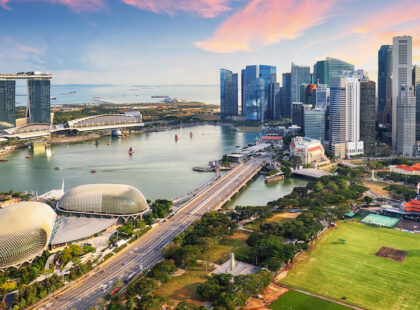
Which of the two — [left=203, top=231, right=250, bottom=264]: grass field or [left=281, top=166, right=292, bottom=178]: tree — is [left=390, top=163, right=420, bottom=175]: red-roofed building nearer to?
[left=281, top=166, right=292, bottom=178]: tree

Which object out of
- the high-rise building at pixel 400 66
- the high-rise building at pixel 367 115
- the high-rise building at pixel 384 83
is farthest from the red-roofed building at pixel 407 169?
the high-rise building at pixel 384 83

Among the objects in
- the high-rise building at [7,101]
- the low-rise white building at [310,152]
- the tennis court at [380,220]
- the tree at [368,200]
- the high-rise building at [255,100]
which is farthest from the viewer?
the high-rise building at [255,100]

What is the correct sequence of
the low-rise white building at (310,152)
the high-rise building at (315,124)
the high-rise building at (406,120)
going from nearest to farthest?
the low-rise white building at (310,152) < the high-rise building at (406,120) < the high-rise building at (315,124)

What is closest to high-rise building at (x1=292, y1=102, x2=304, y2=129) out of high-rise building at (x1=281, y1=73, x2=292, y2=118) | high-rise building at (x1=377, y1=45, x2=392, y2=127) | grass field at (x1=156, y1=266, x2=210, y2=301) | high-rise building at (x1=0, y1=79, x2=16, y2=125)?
high-rise building at (x1=377, y1=45, x2=392, y2=127)

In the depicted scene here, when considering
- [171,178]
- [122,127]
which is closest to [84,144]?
[122,127]

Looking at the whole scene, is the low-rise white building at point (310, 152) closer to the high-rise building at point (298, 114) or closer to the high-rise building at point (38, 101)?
the high-rise building at point (298, 114)

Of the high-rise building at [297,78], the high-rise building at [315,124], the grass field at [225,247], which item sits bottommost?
the grass field at [225,247]

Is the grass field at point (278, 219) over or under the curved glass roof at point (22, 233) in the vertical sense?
under
